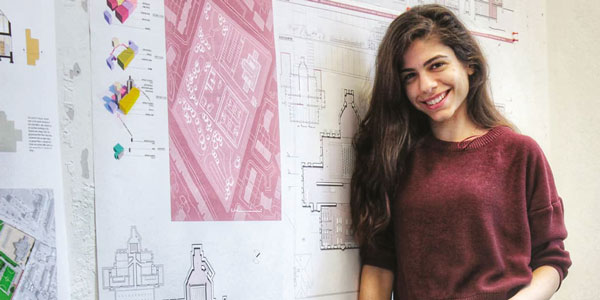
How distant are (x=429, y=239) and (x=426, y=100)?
32cm

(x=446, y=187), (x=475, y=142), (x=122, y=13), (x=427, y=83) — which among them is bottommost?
(x=446, y=187)

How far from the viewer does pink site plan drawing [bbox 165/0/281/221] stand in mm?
1341

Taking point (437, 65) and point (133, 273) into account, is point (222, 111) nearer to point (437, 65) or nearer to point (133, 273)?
point (133, 273)

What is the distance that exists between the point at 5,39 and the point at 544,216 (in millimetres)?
1190

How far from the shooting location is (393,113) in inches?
63.6

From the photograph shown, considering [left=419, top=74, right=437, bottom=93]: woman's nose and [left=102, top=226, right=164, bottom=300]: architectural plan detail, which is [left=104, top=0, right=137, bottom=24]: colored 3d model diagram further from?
[left=419, top=74, right=437, bottom=93]: woman's nose

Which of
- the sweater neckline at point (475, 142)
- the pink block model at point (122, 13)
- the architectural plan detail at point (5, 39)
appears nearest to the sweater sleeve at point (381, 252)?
the sweater neckline at point (475, 142)

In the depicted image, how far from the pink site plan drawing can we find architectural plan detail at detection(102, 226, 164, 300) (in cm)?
10

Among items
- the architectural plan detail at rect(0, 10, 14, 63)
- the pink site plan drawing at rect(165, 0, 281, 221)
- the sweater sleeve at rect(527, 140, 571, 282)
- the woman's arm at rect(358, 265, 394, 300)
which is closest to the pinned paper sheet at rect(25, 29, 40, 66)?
the architectural plan detail at rect(0, 10, 14, 63)

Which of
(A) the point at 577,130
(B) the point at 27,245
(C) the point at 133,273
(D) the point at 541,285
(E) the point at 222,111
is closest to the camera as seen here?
(B) the point at 27,245

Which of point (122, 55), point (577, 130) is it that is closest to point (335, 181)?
point (122, 55)

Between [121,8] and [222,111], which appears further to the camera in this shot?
[222,111]

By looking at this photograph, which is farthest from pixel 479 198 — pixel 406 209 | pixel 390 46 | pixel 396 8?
pixel 396 8

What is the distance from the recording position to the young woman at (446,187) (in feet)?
4.99
